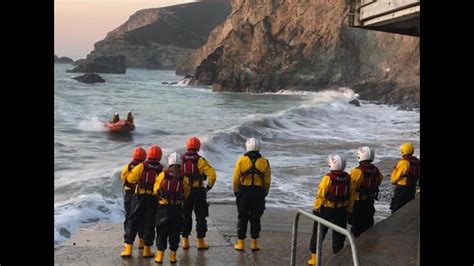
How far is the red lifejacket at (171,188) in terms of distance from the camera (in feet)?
23.8

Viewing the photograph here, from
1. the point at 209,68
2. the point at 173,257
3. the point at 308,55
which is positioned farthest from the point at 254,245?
the point at 209,68

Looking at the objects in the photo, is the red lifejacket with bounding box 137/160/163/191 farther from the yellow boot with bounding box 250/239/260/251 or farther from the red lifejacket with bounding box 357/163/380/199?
the red lifejacket with bounding box 357/163/380/199

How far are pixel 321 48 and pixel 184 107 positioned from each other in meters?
45.8

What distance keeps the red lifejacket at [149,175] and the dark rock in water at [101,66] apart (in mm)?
144075

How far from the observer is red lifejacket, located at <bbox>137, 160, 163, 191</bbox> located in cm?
746

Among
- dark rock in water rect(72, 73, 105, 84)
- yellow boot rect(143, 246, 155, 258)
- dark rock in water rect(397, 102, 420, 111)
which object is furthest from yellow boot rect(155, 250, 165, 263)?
dark rock in water rect(72, 73, 105, 84)

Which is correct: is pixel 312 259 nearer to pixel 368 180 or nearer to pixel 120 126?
pixel 368 180

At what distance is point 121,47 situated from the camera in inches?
7042

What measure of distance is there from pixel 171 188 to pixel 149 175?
1.31 ft

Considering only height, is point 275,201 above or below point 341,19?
below

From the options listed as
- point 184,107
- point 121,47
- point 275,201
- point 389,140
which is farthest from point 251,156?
point 121,47

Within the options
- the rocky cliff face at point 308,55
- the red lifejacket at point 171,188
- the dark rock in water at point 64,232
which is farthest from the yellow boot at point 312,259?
the rocky cliff face at point 308,55

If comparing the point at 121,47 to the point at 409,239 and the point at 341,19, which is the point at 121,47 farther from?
the point at 409,239

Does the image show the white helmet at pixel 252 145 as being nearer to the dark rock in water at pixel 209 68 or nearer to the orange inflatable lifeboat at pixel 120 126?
the orange inflatable lifeboat at pixel 120 126
